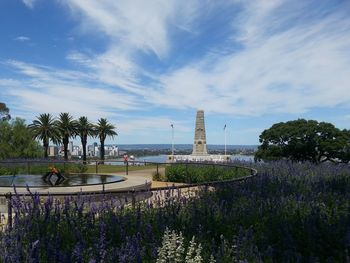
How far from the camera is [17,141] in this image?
45.0 m

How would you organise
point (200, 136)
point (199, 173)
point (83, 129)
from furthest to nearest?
1. point (83, 129)
2. point (200, 136)
3. point (199, 173)

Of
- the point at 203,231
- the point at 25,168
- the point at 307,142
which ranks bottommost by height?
the point at 203,231

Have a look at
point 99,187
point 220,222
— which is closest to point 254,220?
point 220,222

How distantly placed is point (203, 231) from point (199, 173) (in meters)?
14.7

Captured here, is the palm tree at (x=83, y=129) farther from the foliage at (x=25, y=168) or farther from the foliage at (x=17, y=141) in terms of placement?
the foliage at (x=25, y=168)

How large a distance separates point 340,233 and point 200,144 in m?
45.1

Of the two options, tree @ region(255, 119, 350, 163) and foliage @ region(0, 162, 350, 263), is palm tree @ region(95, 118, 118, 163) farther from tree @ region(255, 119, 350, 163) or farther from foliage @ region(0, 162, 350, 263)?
foliage @ region(0, 162, 350, 263)

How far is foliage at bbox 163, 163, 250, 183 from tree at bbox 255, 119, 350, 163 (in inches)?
780

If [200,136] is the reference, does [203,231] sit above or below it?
below

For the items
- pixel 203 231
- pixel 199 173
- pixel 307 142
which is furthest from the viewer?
pixel 307 142

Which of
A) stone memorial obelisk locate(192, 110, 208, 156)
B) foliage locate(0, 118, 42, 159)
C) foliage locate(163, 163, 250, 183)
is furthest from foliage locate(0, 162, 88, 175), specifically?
stone memorial obelisk locate(192, 110, 208, 156)

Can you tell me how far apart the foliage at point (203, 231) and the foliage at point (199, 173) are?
1099 centimetres

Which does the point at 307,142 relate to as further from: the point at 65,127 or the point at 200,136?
the point at 65,127

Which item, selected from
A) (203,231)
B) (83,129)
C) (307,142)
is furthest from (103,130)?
(203,231)
